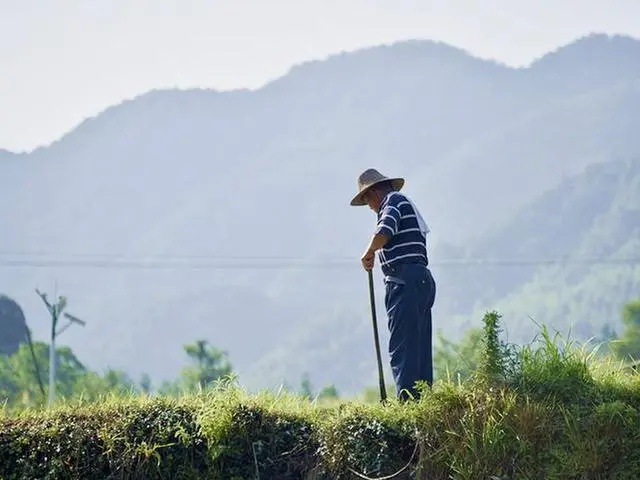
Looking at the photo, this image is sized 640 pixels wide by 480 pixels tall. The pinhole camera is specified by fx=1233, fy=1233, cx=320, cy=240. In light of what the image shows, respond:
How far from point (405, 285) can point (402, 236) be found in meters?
0.43

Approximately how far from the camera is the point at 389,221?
10.2m

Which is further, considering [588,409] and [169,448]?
[169,448]

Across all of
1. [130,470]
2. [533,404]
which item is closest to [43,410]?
[130,470]

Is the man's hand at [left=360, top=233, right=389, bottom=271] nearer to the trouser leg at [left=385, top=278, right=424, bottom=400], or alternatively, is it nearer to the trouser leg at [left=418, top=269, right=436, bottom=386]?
the trouser leg at [left=385, top=278, right=424, bottom=400]

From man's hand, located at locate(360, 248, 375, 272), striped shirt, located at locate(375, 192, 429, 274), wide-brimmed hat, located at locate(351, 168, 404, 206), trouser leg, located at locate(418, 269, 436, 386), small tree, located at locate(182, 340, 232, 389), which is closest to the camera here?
man's hand, located at locate(360, 248, 375, 272)

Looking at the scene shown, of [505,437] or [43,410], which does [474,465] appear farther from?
[43,410]

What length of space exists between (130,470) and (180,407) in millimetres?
612

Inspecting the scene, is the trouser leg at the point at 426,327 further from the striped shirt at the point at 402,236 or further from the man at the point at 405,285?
the striped shirt at the point at 402,236

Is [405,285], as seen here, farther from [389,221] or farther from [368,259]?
[389,221]

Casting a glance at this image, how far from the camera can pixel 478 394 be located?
873 cm

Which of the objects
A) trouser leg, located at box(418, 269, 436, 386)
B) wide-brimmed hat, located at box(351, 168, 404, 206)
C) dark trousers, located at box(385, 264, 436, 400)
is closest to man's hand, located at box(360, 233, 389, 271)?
dark trousers, located at box(385, 264, 436, 400)

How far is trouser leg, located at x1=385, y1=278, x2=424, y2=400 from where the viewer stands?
10.1 meters

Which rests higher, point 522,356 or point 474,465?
point 522,356

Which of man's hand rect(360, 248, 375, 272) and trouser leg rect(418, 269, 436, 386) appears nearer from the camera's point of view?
man's hand rect(360, 248, 375, 272)
